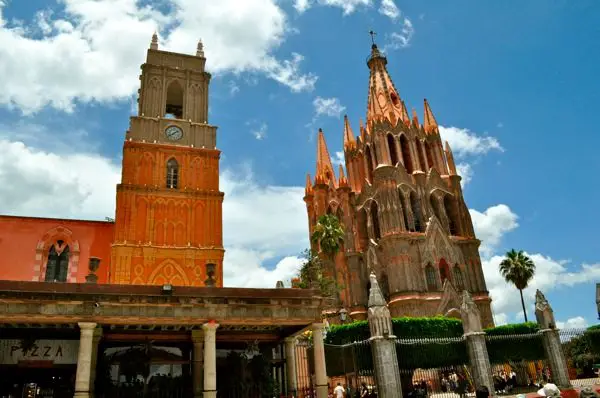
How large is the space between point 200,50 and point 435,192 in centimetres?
2595

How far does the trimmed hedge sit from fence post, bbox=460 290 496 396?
32.4 inches

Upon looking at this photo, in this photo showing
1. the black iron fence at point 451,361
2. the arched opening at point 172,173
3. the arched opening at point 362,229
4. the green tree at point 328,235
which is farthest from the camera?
the arched opening at point 362,229

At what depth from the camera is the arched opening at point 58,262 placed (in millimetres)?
25438

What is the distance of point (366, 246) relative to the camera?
1797 inches

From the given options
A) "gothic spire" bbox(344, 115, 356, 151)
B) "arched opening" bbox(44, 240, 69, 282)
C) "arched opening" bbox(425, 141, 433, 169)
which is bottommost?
"arched opening" bbox(44, 240, 69, 282)

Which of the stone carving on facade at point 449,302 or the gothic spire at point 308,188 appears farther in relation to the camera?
the gothic spire at point 308,188

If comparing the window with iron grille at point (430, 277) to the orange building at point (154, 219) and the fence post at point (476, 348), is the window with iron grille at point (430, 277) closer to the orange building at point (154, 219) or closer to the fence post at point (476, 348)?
the fence post at point (476, 348)

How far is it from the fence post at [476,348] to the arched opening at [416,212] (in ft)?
78.1

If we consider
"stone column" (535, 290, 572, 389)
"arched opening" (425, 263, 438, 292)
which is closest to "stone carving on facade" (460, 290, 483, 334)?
"stone column" (535, 290, 572, 389)

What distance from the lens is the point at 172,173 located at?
29.2 meters

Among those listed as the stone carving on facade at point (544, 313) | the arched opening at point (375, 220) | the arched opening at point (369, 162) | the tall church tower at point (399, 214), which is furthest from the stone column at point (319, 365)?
the arched opening at point (369, 162)

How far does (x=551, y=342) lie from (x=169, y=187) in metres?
21.8

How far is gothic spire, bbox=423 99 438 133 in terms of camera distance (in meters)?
51.5

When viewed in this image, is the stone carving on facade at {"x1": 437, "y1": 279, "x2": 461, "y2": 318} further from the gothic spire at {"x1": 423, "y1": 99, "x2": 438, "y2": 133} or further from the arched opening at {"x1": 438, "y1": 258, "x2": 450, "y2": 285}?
the gothic spire at {"x1": 423, "y1": 99, "x2": 438, "y2": 133}
